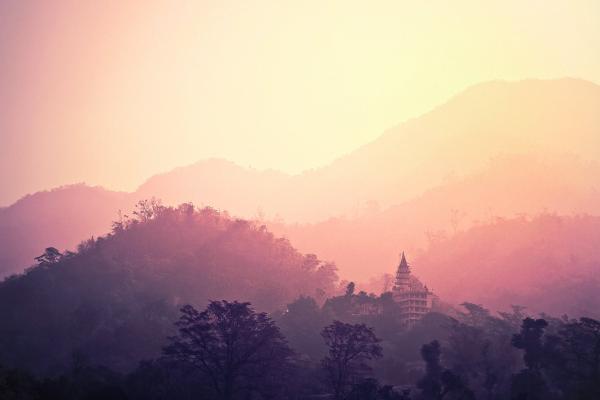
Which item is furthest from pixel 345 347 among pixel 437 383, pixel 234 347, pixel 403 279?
pixel 403 279

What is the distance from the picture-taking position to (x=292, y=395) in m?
80.2

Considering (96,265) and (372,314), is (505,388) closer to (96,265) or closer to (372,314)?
(372,314)

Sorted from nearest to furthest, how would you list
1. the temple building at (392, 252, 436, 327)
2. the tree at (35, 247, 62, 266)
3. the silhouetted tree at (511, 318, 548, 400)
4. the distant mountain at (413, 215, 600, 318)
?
the silhouetted tree at (511, 318, 548, 400) → the temple building at (392, 252, 436, 327) → the tree at (35, 247, 62, 266) → the distant mountain at (413, 215, 600, 318)

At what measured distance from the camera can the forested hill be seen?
352ft

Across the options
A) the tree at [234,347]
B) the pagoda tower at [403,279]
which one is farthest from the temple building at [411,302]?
the tree at [234,347]

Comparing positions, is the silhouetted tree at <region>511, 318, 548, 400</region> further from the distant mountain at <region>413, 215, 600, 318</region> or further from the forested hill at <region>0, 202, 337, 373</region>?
the distant mountain at <region>413, 215, 600, 318</region>

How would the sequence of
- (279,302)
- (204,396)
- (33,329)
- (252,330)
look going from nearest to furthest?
1. (204,396)
2. (252,330)
3. (33,329)
4. (279,302)

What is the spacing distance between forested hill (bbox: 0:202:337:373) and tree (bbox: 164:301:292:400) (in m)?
24.6

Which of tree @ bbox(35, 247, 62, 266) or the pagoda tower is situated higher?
tree @ bbox(35, 247, 62, 266)

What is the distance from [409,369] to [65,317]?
59406mm

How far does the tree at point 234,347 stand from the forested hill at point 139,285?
24.6m

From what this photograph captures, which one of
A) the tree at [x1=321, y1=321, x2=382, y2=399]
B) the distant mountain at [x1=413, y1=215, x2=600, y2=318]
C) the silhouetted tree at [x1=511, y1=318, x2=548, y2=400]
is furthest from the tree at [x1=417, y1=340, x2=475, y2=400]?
the distant mountain at [x1=413, y1=215, x2=600, y2=318]

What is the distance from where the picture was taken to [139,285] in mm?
131250

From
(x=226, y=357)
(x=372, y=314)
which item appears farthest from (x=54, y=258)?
(x=226, y=357)
